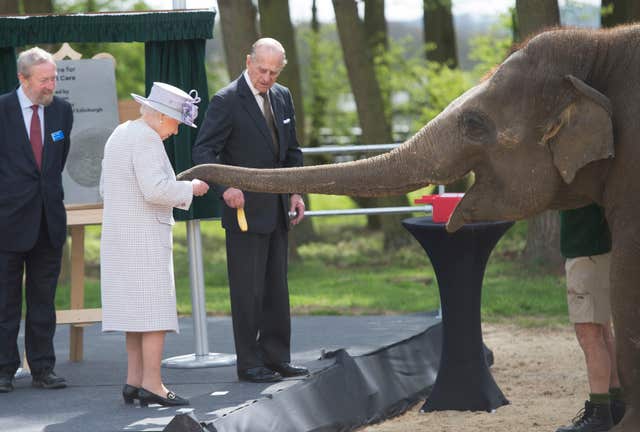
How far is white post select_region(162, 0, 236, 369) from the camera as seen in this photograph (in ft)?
28.9

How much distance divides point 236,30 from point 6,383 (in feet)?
27.4

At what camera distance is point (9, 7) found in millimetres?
15219

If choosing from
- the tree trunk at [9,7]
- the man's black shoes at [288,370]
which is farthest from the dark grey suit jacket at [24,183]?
the tree trunk at [9,7]

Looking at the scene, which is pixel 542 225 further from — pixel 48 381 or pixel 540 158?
pixel 540 158

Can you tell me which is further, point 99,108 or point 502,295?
point 502,295

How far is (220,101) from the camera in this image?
25.8 feet

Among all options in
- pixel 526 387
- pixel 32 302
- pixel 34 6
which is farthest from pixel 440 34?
pixel 32 302

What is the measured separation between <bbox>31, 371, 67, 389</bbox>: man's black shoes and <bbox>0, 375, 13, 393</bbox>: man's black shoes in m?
0.17

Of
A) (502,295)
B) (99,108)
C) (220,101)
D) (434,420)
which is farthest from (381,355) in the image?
(502,295)

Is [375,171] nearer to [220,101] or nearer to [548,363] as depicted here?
[220,101]

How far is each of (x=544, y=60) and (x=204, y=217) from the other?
12.0 feet

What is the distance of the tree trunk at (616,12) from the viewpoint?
1567cm

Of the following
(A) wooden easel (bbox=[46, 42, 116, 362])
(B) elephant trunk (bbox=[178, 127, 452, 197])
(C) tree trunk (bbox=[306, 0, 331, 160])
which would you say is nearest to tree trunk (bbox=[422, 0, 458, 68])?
(C) tree trunk (bbox=[306, 0, 331, 160])

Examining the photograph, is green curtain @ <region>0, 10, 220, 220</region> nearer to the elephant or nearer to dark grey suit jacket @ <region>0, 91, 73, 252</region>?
dark grey suit jacket @ <region>0, 91, 73, 252</region>
